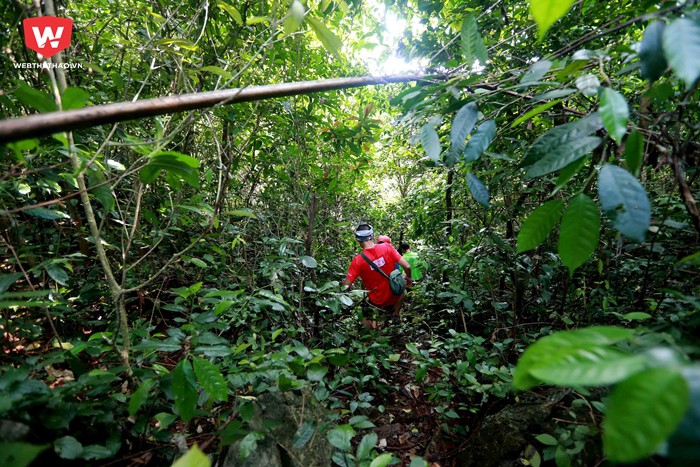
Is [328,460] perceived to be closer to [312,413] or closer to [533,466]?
[312,413]

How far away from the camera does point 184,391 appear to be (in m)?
0.94

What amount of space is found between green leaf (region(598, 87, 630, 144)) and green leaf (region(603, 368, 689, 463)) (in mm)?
468

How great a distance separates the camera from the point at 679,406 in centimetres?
28

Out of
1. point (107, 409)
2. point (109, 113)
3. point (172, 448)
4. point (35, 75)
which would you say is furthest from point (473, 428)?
point (35, 75)

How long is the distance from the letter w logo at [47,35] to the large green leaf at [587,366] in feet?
6.42

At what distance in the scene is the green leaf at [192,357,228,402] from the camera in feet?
3.13

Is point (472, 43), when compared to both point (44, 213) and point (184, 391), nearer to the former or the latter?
point (184, 391)

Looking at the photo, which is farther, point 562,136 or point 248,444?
point 248,444

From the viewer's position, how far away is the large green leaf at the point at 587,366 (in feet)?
1.09

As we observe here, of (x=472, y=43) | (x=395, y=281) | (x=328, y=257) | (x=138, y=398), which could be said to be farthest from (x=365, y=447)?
(x=328, y=257)

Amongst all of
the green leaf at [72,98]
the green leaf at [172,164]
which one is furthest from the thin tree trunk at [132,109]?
the green leaf at [172,164]

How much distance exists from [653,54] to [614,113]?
0.59ft

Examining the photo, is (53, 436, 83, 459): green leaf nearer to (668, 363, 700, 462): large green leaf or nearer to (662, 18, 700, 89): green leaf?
(668, 363, 700, 462): large green leaf

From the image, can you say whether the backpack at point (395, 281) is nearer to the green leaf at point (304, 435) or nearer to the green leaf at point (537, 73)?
the green leaf at point (304, 435)
